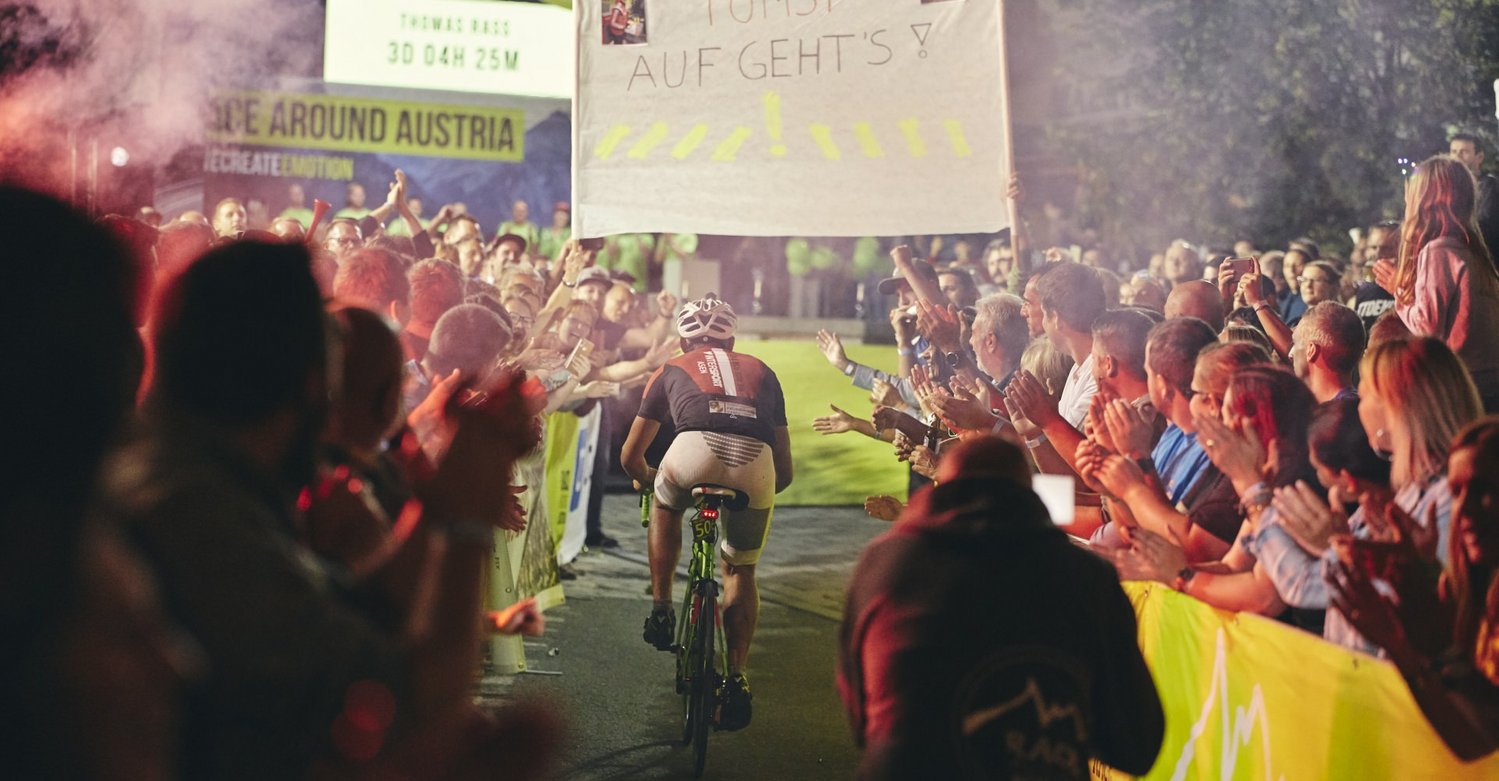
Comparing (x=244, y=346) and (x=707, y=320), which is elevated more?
(x=707, y=320)

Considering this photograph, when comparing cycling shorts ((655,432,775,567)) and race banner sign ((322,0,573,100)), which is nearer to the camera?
cycling shorts ((655,432,775,567))

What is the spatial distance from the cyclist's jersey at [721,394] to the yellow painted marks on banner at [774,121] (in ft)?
4.68

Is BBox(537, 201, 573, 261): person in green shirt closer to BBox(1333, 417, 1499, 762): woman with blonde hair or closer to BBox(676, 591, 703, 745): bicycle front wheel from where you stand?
BBox(676, 591, 703, 745): bicycle front wheel

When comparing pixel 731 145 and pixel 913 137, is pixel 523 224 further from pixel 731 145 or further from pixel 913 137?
pixel 913 137

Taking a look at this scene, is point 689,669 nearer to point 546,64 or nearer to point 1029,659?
point 1029,659

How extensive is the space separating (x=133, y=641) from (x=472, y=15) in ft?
44.5

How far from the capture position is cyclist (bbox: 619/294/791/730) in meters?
6.98

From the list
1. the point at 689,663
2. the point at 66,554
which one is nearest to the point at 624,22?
the point at 689,663

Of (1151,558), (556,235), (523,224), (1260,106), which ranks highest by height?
(1260,106)

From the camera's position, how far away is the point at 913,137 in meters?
5.96

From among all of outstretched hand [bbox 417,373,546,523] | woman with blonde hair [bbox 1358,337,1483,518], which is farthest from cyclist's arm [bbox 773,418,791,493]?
outstretched hand [bbox 417,373,546,523]

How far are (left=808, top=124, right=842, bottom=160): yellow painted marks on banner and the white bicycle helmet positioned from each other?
155cm

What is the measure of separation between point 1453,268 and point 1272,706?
2.89 metres

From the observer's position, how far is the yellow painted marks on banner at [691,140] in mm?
6094
